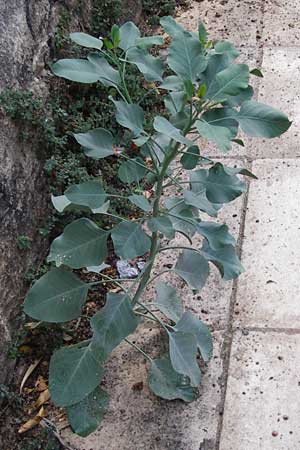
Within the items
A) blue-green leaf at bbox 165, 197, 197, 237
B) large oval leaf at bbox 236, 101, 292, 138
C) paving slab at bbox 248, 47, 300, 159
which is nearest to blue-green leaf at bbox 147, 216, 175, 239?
blue-green leaf at bbox 165, 197, 197, 237

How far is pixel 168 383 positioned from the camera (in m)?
2.63

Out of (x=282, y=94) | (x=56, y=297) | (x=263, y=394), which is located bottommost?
(x=263, y=394)

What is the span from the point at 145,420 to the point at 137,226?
0.79 m

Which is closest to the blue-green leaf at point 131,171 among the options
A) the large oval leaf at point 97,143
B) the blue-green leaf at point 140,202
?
the large oval leaf at point 97,143

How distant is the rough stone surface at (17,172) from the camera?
9.20 ft

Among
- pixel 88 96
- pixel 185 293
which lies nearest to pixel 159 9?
pixel 88 96

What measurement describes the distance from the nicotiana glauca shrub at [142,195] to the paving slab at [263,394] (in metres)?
0.26

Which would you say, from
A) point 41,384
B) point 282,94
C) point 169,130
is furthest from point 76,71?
point 282,94

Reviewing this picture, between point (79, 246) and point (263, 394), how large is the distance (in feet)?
2.98

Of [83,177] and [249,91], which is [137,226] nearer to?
[249,91]

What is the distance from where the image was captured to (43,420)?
2.68 m

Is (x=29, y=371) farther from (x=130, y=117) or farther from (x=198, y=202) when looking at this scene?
(x=130, y=117)

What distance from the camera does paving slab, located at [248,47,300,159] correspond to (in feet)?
12.2

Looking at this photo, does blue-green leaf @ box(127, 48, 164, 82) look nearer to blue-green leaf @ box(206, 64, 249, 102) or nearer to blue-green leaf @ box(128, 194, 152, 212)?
blue-green leaf @ box(206, 64, 249, 102)
